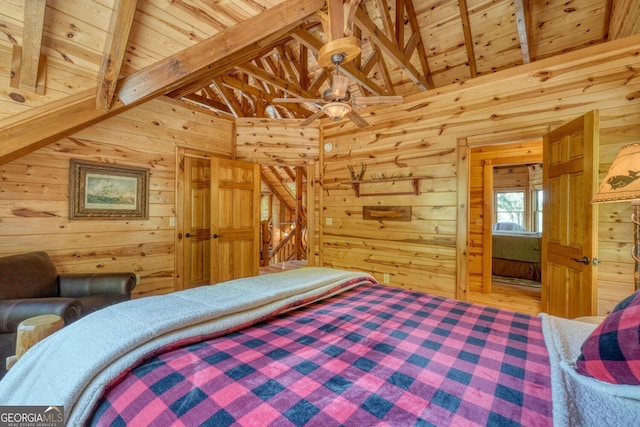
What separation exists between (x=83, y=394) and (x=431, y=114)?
3797 mm

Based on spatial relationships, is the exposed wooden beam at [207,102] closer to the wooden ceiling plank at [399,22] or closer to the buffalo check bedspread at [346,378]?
the wooden ceiling plank at [399,22]

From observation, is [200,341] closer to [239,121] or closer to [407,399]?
[407,399]

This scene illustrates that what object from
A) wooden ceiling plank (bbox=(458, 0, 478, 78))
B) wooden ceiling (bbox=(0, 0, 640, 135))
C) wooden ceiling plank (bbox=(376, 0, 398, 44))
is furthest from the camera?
wooden ceiling plank (bbox=(458, 0, 478, 78))

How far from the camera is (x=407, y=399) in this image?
78 centimetres

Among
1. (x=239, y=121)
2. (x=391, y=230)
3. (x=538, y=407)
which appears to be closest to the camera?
(x=538, y=407)

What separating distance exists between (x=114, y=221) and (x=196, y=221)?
1.09m

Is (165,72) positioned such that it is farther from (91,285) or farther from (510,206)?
(510,206)

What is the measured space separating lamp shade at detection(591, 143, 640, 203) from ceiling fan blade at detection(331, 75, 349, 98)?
185cm

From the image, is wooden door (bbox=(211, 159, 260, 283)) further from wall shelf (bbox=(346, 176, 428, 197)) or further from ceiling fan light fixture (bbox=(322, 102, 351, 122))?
ceiling fan light fixture (bbox=(322, 102, 351, 122))

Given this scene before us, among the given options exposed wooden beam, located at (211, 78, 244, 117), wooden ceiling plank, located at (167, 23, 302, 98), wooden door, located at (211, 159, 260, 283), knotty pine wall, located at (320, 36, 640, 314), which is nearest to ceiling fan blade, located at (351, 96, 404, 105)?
wooden ceiling plank, located at (167, 23, 302, 98)

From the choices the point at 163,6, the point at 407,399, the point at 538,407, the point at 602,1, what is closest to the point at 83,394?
the point at 407,399

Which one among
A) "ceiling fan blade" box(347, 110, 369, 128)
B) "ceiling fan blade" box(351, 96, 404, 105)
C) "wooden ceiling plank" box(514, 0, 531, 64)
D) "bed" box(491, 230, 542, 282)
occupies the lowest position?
"bed" box(491, 230, 542, 282)

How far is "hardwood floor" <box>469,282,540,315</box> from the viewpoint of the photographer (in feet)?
11.0

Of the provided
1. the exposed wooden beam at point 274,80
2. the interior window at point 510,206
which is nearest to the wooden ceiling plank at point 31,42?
the exposed wooden beam at point 274,80
